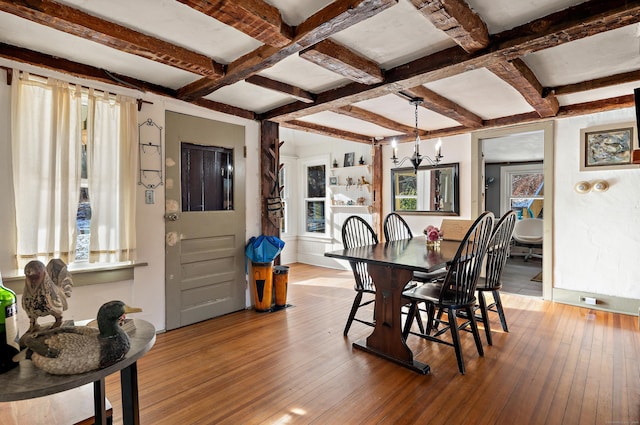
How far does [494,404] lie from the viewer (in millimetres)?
1971

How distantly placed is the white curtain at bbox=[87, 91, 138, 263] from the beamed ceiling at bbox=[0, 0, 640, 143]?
25cm

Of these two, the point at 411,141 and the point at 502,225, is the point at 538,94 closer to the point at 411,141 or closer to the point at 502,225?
the point at 502,225

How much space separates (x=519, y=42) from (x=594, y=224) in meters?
2.78

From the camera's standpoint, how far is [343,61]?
2318 mm

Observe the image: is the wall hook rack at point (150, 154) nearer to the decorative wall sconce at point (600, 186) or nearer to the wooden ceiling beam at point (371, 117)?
the wooden ceiling beam at point (371, 117)

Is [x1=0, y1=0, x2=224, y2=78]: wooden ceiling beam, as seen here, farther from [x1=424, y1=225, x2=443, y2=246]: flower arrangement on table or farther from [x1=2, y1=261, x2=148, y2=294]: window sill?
[x1=424, y1=225, x2=443, y2=246]: flower arrangement on table

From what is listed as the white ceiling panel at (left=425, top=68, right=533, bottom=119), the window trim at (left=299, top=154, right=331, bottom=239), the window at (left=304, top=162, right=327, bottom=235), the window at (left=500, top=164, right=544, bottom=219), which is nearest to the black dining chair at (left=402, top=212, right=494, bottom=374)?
the white ceiling panel at (left=425, top=68, right=533, bottom=119)

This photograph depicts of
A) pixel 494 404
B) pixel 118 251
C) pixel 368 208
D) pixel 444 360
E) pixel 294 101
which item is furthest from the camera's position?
pixel 368 208

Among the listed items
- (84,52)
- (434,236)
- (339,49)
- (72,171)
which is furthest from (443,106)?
(72,171)

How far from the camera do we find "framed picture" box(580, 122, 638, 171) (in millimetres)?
3535

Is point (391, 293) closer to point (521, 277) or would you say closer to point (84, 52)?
point (84, 52)

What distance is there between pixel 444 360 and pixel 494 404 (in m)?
0.55

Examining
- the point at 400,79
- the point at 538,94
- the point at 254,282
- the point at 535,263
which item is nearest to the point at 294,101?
the point at 400,79

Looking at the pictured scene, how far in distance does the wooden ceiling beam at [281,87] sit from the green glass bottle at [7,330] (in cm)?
225
